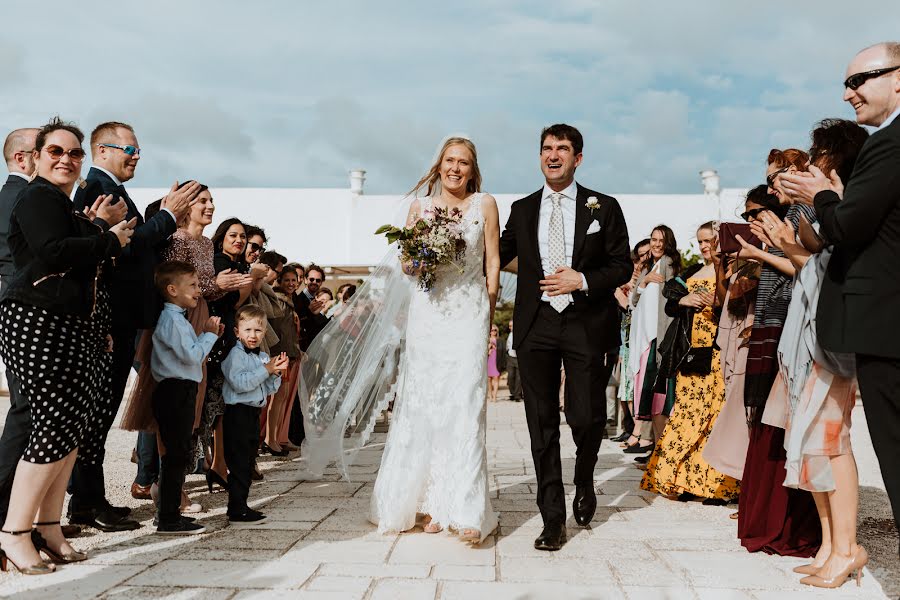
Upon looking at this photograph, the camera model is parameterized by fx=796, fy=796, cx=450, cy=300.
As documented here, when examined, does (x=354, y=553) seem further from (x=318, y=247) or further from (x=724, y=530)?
(x=318, y=247)

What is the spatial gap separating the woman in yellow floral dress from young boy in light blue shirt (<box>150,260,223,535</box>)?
346cm

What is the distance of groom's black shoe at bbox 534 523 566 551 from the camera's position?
4.48 m

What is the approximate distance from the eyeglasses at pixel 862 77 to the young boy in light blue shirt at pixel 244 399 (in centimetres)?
357

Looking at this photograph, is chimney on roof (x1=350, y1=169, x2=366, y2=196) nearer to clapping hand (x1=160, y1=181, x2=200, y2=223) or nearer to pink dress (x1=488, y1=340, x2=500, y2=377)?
pink dress (x1=488, y1=340, x2=500, y2=377)

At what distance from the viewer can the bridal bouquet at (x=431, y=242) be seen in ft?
16.0

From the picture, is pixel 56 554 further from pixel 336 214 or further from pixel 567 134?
pixel 336 214

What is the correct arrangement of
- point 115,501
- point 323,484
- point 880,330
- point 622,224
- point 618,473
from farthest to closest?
point 618,473, point 323,484, point 115,501, point 622,224, point 880,330

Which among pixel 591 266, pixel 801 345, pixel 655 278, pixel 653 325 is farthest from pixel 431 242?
pixel 653 325

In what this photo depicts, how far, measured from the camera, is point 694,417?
6.23 metres

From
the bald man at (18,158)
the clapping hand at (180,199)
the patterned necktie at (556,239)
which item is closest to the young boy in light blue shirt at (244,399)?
the clapping hand at (180,199)

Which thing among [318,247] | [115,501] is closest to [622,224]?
[115,501]

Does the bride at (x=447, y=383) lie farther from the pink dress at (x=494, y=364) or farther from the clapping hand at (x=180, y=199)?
the pink dress at (x=494, y=364)

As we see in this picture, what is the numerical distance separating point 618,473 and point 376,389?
2.84 m

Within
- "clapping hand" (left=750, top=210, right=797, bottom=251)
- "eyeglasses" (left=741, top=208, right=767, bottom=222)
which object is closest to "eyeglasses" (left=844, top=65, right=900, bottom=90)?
"clapping hand" (left=750, top=210, right=797, bottom=251)
